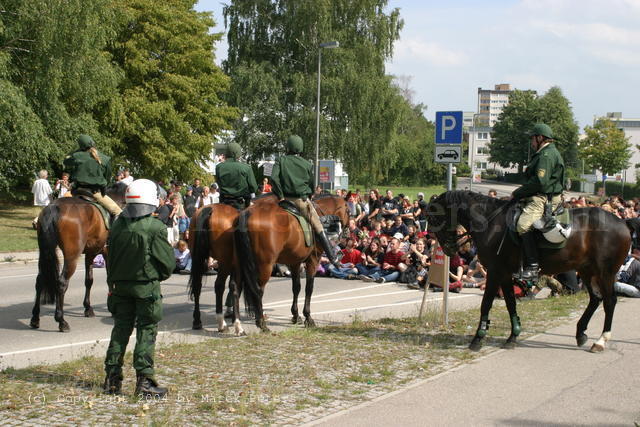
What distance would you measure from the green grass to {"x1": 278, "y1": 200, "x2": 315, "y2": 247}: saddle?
456 inches

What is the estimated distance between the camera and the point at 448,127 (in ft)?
37.0

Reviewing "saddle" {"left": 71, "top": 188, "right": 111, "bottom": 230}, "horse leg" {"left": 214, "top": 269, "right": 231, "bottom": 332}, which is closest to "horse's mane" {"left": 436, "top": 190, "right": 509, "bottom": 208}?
"horse leg" {"left": 214, "top": 269, "right": 231, "bottom": 332}

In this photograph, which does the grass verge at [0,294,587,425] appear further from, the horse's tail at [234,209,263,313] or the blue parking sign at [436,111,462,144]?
the blue parking sign at [436,111,462,144]

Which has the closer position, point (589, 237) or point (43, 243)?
point (589, 237)

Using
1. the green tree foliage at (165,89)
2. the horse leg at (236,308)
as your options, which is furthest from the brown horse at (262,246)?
the green tree foliage at (165,89)

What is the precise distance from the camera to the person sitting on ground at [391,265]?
16.3 metres

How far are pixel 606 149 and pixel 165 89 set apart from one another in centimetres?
4265

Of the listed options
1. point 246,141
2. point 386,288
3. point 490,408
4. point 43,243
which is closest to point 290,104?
point 246,141

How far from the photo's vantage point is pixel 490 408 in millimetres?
6391

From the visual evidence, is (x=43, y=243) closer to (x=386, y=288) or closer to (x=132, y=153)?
(x=386, y=288)

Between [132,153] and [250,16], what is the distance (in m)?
13.5

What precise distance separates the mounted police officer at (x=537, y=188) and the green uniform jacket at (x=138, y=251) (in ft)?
15.4

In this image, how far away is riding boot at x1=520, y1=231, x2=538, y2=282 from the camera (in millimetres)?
9008

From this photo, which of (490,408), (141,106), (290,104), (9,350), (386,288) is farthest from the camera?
(290,104)
